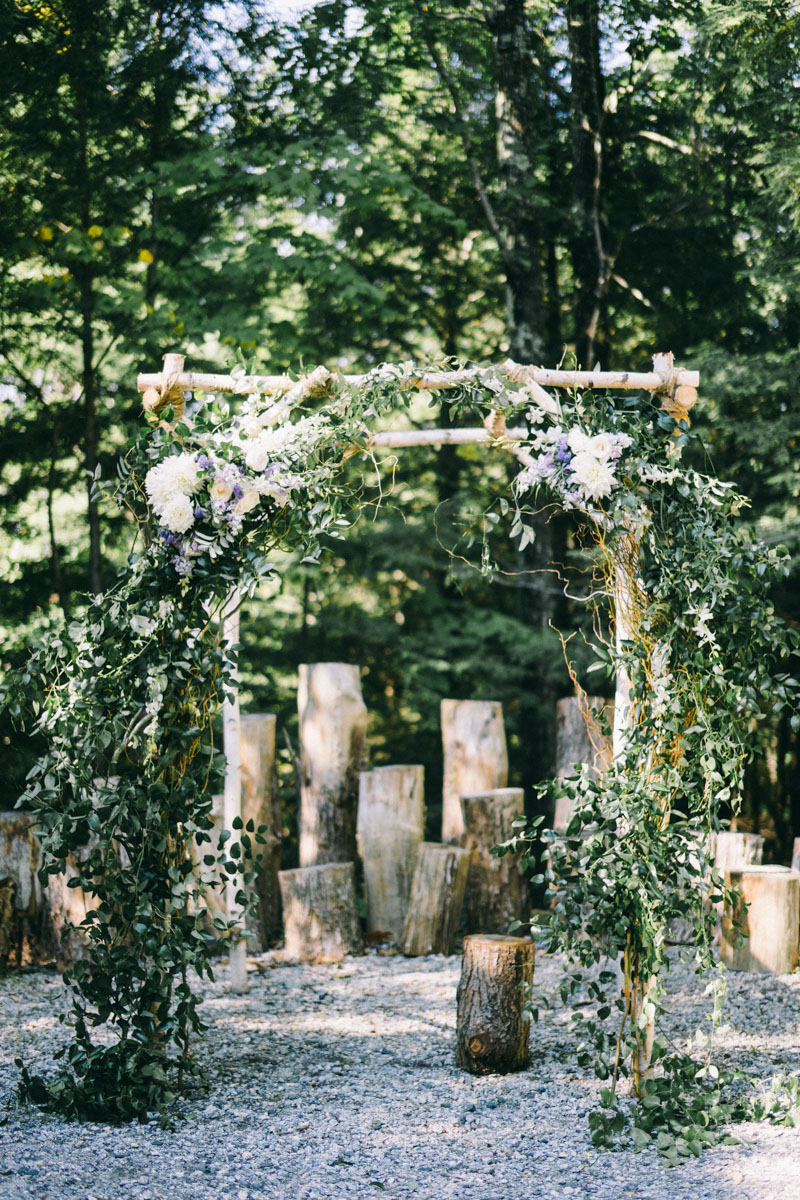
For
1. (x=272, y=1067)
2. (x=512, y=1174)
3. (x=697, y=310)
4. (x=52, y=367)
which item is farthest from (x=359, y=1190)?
(x=697, y=310)

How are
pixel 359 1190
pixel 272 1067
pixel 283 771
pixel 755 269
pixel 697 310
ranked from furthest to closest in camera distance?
pixel 283 771, pixel 697 310, pixel 755 269, pixel 272 1067, pixel 359 1190

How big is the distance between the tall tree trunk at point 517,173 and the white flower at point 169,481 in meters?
3.92

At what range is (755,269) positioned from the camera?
5.70 meters

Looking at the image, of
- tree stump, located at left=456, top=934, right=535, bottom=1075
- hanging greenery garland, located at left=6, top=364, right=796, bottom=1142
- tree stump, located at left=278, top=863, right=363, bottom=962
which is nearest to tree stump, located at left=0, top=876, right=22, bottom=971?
tree stump, located at left=278, top=863, right=363, bottom=962

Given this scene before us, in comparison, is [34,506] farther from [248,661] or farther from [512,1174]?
[512,1174]

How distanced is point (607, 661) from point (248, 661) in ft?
14.8

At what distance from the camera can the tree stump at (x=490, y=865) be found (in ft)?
16.7

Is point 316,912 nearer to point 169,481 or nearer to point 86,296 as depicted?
point 169,481

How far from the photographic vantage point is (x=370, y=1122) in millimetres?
3152

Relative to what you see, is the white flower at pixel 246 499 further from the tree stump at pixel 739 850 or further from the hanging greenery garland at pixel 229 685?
the tree stump at pixel 739 850

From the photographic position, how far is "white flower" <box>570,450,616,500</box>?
306cm

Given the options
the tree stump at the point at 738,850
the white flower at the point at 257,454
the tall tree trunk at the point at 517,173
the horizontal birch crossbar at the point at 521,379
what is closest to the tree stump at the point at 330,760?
the tree stump at the point at 738,850

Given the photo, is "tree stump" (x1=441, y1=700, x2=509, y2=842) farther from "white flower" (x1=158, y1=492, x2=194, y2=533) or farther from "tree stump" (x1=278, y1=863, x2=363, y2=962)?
"white flower" (x1=158, y1=492, x2=194, y2=533)

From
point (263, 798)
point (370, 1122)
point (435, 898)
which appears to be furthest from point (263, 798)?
point (370, 1122)
